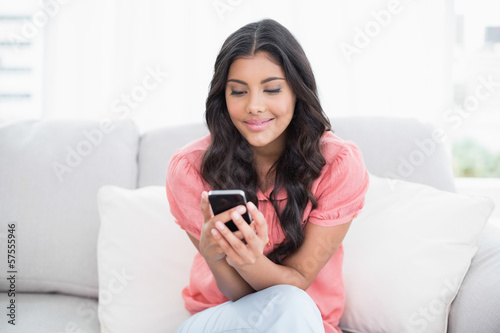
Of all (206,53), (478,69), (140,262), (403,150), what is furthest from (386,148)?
(478,69)

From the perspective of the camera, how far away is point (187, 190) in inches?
48.8

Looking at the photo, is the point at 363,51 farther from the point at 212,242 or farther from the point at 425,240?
the point at 212,242

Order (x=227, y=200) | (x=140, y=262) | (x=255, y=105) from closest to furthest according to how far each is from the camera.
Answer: (x=227, y=200)
(x=255, y=105)
(x=140, y=262)

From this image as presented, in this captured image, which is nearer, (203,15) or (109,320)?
(109,320)

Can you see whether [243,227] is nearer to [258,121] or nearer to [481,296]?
[258,121]

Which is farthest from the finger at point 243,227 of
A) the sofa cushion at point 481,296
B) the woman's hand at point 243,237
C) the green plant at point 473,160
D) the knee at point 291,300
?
the green plant at point 473,160

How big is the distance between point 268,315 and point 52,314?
0.79 meters

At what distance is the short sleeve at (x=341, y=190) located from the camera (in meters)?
1.18

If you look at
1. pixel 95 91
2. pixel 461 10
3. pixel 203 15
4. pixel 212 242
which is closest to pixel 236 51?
pixel 212 242

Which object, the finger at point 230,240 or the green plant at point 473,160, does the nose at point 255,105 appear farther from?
the green plant at point 473,160

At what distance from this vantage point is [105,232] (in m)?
1.44

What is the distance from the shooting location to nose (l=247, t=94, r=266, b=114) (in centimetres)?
113

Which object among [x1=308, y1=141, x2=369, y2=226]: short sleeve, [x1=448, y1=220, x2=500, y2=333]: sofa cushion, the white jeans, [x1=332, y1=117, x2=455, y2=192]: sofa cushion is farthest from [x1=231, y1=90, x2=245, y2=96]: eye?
[x1=448, y1=220, x2=500, y2=333]: sofa cushion

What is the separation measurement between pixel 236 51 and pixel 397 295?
2.60 feet
